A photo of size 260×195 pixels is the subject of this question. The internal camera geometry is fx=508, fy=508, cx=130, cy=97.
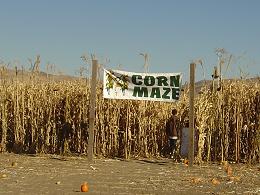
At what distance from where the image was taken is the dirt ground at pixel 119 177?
9328 mm

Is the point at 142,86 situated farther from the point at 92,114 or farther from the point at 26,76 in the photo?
the point at 26,76

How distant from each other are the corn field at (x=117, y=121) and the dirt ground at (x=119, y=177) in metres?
0.80

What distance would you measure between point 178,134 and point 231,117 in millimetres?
1658

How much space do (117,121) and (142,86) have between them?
1791mm

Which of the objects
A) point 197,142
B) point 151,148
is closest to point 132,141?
point 151,148

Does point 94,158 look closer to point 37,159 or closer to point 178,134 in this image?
point 37,159

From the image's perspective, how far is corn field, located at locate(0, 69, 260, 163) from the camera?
14.3 m

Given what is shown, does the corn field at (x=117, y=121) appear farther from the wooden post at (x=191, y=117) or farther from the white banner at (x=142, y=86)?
the white banner at (x=142, y=86)

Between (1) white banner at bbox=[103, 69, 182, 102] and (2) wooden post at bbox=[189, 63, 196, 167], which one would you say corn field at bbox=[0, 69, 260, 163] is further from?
(1) white banner at bbox=[103, 69, 182, 102]

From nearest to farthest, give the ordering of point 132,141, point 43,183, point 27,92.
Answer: point 43,183, point 132,141, point 27,92

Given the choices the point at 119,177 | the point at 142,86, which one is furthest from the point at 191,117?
the point at 119,177

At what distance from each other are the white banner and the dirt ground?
1849mm

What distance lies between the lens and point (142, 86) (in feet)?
45.9

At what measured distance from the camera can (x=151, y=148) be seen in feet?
51.1
